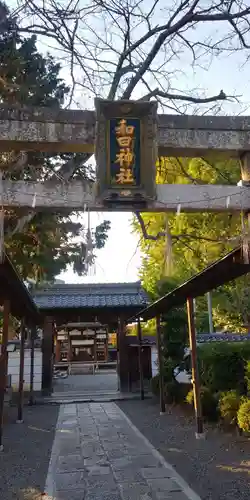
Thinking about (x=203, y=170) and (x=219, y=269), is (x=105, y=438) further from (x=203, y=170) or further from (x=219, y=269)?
(x=203, y=170)

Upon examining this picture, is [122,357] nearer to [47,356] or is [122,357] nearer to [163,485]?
[47,356]

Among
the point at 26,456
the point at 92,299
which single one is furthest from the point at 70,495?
the point at 92,299

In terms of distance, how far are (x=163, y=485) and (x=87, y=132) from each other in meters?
4.85

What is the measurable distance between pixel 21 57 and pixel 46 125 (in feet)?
10.8

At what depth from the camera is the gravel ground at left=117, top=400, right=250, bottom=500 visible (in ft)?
19.2

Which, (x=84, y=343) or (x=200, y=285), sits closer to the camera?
(x=200, y=285)

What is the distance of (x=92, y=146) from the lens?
20.7 feet

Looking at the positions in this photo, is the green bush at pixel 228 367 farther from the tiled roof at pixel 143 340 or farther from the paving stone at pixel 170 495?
the tiled roof at pixel 143 340

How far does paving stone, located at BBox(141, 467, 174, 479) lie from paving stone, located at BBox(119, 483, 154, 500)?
46cm

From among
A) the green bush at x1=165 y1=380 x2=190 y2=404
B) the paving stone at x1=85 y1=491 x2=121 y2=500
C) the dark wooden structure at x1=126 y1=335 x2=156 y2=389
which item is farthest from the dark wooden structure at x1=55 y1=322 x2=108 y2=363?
the paving stone at x1=85 y1=491 x2=121 y2=500

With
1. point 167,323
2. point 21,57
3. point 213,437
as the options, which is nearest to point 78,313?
point 167,323

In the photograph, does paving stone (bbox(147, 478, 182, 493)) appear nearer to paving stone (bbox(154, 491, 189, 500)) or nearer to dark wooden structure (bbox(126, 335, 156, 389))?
paving stone (bbox(154, 491, 189, 500))

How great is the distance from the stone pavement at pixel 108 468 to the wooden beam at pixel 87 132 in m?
4.53

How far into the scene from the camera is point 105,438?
32.0ft
